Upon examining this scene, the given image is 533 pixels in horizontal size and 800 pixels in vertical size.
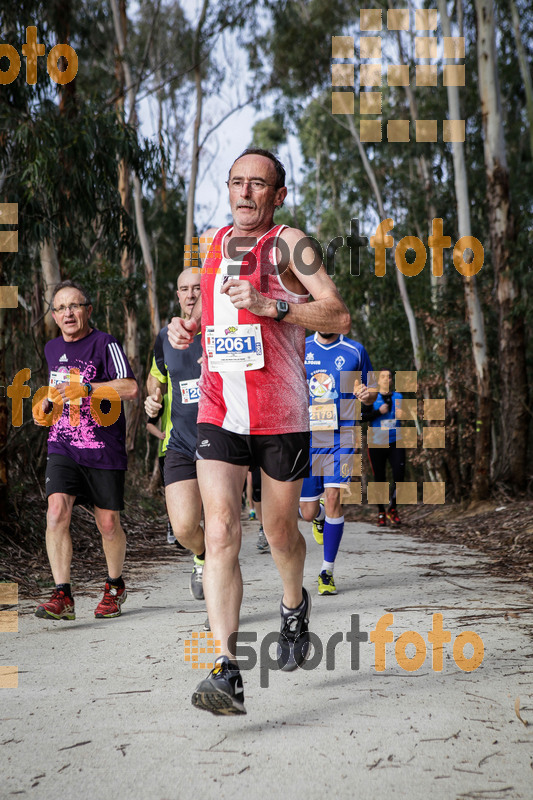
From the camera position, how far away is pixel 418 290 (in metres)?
25.9

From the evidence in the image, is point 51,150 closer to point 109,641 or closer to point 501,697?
point 109,641

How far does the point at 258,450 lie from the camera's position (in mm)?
3670

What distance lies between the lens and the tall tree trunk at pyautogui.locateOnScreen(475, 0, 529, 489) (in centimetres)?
1245

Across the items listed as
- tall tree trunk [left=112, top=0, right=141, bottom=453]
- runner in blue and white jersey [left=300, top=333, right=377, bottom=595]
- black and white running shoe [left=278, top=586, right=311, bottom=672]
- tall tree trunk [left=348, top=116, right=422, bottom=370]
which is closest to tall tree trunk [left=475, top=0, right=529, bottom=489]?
runner in blue and white jersey [left=300, top=333, right=377, bottom=595]

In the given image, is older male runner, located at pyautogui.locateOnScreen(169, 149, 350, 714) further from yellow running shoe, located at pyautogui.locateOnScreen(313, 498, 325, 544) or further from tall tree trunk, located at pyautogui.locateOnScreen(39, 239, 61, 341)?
tall tree trunk, located at pyautogui.locateOnScreen(39, 239, 61, 341)

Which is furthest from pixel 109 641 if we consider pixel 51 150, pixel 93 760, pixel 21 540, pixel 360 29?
pixel 360 29

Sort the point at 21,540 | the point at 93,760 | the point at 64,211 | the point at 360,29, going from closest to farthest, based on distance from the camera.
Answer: the point at 93,760 < the point at 21,540 < the point at 64,211 < the point at 360,29

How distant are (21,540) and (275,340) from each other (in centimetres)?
459

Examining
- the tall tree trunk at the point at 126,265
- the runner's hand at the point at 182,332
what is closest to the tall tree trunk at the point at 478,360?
the tall tree trunk at the point at 126,265

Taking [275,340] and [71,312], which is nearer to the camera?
[275,340]

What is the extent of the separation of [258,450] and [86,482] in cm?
217

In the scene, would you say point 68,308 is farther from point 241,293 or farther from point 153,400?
point 241,293

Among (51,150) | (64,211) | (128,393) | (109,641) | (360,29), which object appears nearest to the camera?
(109,641)

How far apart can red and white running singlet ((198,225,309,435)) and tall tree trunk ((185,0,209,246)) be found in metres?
17.9
